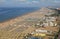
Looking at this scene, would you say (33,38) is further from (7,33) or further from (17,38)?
(7,33)

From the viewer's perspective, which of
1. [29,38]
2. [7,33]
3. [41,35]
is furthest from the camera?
[7,33]

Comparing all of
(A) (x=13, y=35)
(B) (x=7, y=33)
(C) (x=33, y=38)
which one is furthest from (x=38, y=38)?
(B) (x=7, y=33)

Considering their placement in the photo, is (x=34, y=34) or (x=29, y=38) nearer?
(x=29, y=38)

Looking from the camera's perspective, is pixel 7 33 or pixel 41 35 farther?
pixel 7 33

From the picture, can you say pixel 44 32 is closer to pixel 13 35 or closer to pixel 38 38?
pixel 38 38

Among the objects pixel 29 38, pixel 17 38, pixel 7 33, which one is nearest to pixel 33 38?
pixel 29 38

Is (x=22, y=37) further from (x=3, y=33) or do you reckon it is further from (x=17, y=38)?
(x=3, y=33)

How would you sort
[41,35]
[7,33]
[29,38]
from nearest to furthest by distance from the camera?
[29,38]
[41,35]
[7,33]
